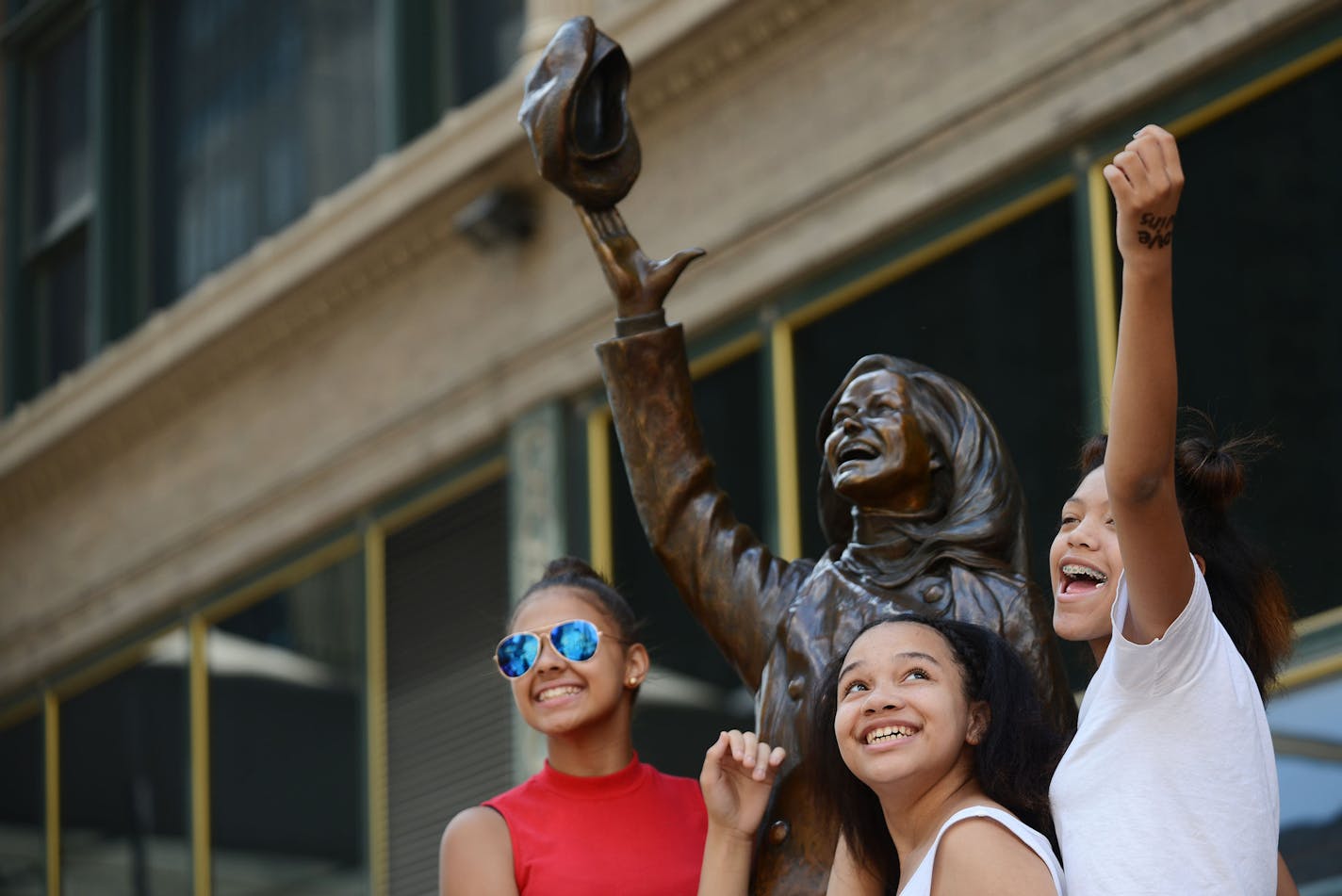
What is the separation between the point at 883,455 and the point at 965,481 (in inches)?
6.3

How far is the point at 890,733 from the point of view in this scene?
13.0ft

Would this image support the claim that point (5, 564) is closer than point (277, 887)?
No

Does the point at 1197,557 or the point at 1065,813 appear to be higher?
the point at 1197,557

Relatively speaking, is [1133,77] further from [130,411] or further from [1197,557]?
[130,411]

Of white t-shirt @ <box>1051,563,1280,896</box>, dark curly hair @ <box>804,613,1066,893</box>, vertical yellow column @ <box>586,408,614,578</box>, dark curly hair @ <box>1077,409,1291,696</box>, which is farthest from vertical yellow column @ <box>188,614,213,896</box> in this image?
white t-shirt @ <box>1051,563,1280,896</box>

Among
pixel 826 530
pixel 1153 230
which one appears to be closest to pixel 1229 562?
pixel 1153 230

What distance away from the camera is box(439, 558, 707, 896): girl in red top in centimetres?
484

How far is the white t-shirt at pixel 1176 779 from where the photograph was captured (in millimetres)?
3691

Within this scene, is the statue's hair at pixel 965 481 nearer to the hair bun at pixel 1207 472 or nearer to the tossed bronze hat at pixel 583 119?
the hair bun at pixel 1207 472

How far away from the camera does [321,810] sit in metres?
13.8

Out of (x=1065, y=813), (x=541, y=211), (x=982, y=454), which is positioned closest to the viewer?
(x=1065, y=813)

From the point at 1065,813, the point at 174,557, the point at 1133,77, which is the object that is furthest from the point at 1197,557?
the point at 174,557

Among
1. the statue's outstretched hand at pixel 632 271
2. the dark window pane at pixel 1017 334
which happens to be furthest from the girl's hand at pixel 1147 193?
the dark window pane at pixel 1017 334

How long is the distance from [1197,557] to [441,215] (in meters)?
9.31
